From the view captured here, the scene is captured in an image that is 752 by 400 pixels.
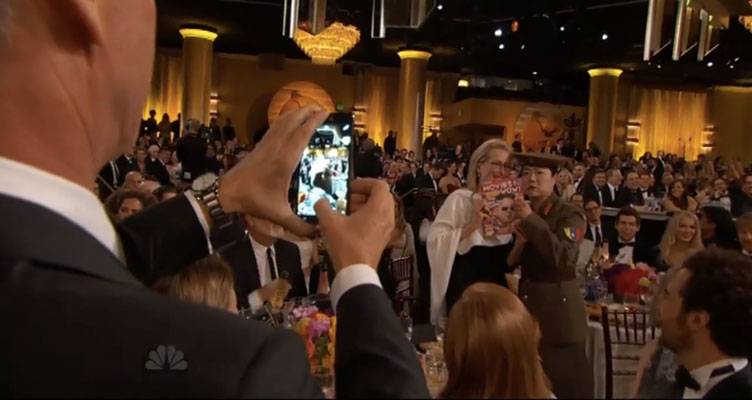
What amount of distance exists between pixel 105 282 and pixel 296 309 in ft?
7.08

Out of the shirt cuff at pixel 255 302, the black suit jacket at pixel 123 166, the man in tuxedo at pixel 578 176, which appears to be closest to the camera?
the shirt cuff at pixel 255 302

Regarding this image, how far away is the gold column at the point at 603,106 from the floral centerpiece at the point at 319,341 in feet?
54.9

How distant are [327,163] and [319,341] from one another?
126 cm

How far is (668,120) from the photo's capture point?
20.0 metres

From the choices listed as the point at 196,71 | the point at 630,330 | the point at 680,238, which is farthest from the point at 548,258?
the point at 196,71

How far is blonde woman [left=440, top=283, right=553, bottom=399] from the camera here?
782 mm

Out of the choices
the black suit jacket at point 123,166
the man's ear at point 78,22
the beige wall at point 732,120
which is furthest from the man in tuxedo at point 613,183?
the beige wall at point 732,120

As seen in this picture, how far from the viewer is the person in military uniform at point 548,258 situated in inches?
122

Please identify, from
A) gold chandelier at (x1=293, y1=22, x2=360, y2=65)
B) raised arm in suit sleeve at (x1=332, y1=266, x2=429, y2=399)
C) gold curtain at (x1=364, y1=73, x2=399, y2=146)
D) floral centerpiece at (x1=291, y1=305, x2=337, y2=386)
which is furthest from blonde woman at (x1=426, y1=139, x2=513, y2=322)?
gold curtain at (x1=364, y1=73, x2=399, y2=146)

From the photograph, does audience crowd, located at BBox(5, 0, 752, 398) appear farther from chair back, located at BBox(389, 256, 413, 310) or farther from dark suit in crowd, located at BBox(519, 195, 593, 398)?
chair back, located at BBox(389, 256, 413, 310)

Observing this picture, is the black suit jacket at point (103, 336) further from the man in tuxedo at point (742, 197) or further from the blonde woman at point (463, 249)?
the man in tuxedo at point (742, 197)

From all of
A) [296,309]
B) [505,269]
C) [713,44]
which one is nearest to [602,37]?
[713,44]

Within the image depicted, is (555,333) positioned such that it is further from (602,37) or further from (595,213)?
(602,37)

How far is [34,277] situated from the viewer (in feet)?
1.70
